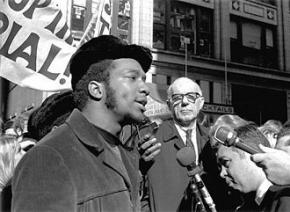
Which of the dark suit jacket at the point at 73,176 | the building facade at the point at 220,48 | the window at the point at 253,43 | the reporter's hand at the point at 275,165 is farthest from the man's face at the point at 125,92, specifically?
the window at the point at 253,43

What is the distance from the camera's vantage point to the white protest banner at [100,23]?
4.00 metres

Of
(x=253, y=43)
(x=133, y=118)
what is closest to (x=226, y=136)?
(x=133, y=118)

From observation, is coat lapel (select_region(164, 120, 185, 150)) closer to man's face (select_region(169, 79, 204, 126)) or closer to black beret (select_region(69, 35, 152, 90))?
Answer: man's face (select_region(169, 79, 204, 126))

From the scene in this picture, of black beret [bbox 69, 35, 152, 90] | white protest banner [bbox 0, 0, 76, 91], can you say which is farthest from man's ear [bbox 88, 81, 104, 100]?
white protest banner [bbox 0, 0, 76, 91]

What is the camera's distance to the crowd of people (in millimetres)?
1545

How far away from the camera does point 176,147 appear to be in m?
3.48

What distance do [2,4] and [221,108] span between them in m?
9.93

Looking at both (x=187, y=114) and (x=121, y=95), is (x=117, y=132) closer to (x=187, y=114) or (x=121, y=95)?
(x=121, y=95)

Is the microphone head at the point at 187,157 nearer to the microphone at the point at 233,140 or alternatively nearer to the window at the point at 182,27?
the microphone at the point at 233,140

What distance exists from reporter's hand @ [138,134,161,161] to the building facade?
12.7 metres

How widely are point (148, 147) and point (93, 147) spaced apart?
94cm

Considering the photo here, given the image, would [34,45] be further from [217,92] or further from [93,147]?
[217,92]

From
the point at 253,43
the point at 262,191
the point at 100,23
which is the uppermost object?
the point at 253,43

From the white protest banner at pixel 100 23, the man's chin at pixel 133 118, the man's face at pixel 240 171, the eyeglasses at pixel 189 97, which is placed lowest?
the man's face at pixel 240 171
